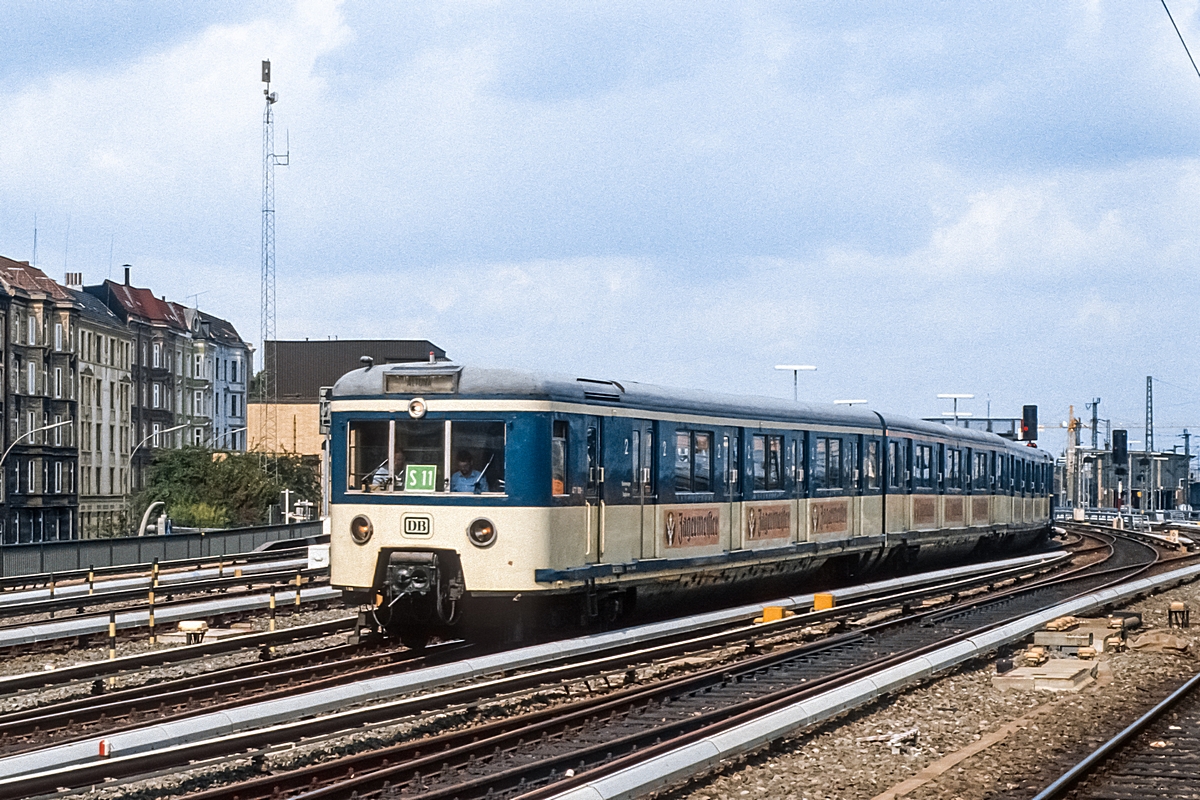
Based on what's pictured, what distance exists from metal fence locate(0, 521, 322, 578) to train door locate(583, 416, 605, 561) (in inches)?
792

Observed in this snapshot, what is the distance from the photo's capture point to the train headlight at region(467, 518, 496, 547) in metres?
16.6

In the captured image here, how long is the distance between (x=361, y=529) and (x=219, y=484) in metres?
60.0

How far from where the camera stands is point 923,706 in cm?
1445

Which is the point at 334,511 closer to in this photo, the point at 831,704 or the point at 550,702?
the point at 550,702

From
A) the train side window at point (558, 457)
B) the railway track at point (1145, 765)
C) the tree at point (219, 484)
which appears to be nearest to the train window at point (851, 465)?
the train side window at point (558, 457)

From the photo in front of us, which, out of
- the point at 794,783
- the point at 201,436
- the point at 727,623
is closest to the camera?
the point at 794,783

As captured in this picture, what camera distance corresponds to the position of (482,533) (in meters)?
16.7

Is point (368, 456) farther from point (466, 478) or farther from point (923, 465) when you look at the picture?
point (923, 465)

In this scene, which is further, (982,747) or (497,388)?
(497,388)

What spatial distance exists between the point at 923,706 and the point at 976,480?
2246 cm

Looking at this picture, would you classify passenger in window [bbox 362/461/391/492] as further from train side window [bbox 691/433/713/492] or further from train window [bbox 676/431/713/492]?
train side window [bbox 691/433/713/492]

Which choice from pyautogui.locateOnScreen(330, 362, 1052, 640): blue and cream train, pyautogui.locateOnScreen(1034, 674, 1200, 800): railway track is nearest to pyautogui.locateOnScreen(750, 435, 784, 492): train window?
pyautogui.locateOnScreen(330, 362, 1052, 640): blue and cream train

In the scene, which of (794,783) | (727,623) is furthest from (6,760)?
(727,623)

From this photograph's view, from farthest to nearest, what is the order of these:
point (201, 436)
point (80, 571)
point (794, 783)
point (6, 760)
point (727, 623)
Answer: point (201, 436)
point (80, 571)
point (727, 623)
point (794, 783)
point (6, 760)
